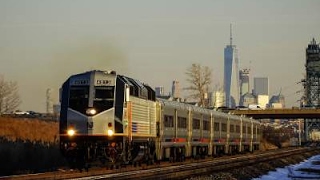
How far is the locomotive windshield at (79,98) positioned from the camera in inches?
1162

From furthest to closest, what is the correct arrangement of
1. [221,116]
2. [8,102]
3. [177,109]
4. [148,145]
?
1. [8,102]
2. [221,116]
3. [177,109]
4. [148,145]

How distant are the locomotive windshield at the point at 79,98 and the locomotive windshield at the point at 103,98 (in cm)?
47

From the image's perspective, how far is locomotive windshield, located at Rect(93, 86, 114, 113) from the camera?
29469 mm

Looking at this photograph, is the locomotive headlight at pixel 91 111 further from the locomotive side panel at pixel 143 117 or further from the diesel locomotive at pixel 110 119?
the locomotive side panel at pixel 143 117

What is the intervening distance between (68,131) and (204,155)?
24561mm

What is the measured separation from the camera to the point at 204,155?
52000 millimetres

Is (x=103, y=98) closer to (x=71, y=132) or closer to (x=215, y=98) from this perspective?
(x=71, y=132)

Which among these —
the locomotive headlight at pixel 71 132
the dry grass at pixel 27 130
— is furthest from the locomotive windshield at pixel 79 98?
the dry grass at pixel 27 130

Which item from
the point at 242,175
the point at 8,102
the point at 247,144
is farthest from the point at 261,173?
the point at 8,102

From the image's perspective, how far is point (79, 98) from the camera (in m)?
29.8

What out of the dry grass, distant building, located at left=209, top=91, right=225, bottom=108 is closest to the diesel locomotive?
the dry grass

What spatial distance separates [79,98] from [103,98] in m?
1.20

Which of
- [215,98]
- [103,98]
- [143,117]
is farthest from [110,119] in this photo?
[215,98]

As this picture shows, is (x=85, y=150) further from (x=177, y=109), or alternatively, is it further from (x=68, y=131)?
(x=177, y=109)
